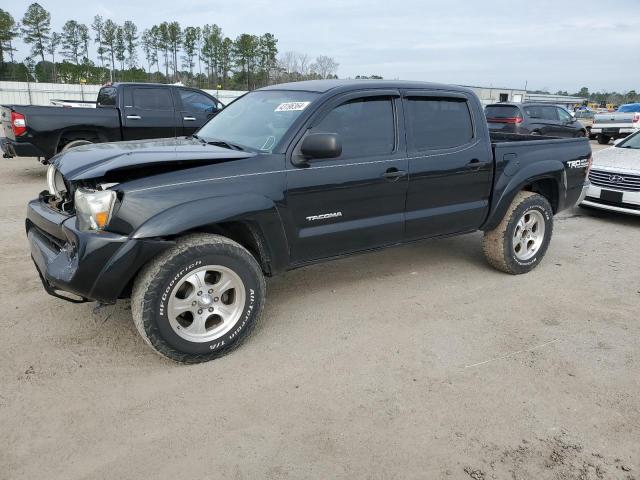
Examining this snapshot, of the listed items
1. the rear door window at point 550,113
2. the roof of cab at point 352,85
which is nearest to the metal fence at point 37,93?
the rear door window at point 550,113

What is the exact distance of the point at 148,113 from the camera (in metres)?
9.65

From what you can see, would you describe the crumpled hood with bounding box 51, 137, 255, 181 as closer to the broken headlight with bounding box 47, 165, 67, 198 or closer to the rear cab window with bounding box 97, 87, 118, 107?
the broken headlight with bounding box 47, 165, 67, 198

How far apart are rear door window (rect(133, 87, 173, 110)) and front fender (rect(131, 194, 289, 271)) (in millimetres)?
7332

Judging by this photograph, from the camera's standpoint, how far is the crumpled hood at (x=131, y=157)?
3.02m

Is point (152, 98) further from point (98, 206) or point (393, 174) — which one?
point (98, 206)

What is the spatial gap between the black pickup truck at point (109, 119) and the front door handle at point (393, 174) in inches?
208

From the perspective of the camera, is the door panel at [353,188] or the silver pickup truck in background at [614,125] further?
the silver pickup truck in background at [614,125]

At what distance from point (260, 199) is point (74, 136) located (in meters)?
6.88

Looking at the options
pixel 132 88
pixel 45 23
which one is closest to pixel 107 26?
pixel 45 23

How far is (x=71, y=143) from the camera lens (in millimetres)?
8508

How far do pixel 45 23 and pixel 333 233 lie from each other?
81303mm

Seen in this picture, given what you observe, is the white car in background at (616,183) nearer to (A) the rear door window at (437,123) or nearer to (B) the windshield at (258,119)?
(A) the rear door window at (437,123)

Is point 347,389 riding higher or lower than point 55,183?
lower

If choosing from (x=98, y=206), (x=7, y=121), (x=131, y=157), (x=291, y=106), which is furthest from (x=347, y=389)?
(x=7, y=121)
